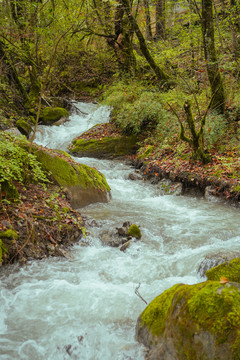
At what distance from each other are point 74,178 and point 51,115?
32.5ft

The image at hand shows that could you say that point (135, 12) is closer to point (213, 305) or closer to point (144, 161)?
point (144, 161)

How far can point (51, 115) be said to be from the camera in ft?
53.0

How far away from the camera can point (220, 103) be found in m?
10.3

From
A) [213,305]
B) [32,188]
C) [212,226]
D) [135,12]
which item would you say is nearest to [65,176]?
[32,188]

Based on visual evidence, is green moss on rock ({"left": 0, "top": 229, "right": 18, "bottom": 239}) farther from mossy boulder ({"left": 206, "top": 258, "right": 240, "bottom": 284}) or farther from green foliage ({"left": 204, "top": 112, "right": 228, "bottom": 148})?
green foliage ({"left": 204, "top": 112, "right": 228, "bottom": 148})

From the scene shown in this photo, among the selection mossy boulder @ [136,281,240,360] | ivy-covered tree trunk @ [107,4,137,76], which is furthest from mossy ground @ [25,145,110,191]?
ivy-covered tree trunk @ [107,4,137,76]

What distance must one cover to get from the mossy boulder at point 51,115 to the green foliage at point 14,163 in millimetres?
10248

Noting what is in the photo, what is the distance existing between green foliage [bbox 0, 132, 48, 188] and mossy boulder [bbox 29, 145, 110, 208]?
454 millimetres

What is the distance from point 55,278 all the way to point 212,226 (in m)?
3.93

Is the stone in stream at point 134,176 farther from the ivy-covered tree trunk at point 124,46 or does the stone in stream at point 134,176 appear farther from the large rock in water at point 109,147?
the ivy-covered tree trunk at point 124,46

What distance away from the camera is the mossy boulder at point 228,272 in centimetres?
295

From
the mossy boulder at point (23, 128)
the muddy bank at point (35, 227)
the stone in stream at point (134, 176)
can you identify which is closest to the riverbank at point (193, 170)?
the stone in stream at point (134, 176)

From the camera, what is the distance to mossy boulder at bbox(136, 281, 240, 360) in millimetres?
1991

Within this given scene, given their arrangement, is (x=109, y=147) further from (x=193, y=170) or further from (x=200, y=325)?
(x=200, y=325)
